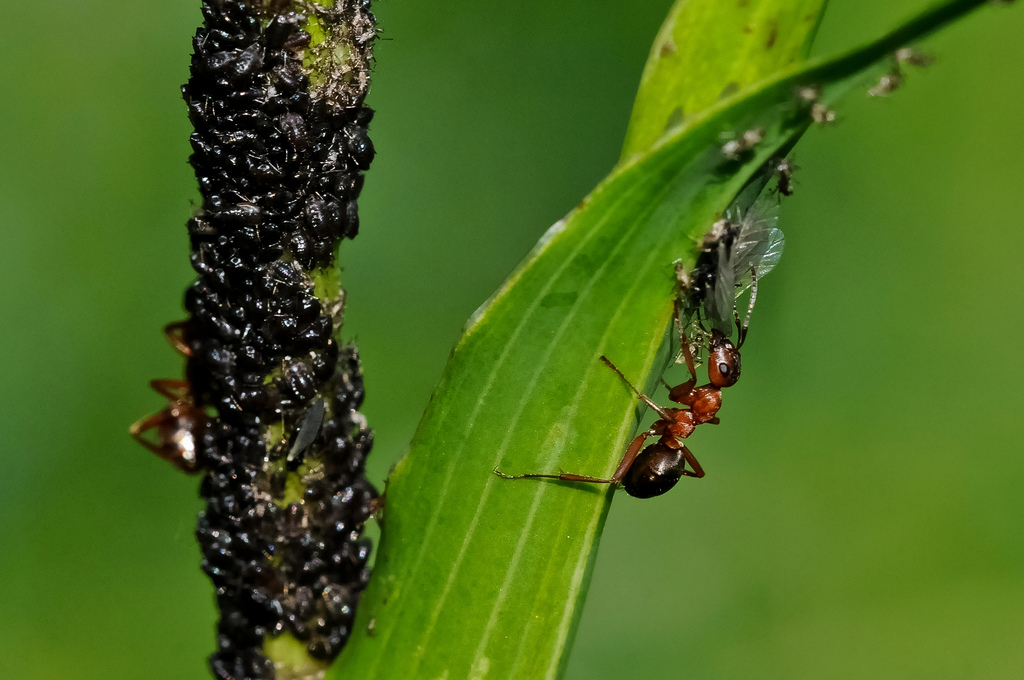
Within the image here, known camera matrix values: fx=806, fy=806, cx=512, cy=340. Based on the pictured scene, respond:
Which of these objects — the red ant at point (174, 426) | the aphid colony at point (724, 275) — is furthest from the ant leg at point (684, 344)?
the red ant at point (174, 426)

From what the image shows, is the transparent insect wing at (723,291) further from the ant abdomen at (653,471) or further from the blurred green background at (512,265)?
the blurred green background at (512,265)

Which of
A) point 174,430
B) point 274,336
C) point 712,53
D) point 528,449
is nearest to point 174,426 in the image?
point 174,430

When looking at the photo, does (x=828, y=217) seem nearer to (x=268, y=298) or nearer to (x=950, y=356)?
(x=950, y=356)

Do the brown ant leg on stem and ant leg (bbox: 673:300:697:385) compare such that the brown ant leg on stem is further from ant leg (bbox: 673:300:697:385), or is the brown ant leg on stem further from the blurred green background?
the blurred green background

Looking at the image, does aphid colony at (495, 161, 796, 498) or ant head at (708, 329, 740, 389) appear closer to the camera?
aphid colony at (495, 161, 796, 498)

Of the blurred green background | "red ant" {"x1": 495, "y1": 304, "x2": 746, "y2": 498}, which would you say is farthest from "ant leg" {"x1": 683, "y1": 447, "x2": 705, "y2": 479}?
the blurred green background

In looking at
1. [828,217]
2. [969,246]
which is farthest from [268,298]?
[969,246]
